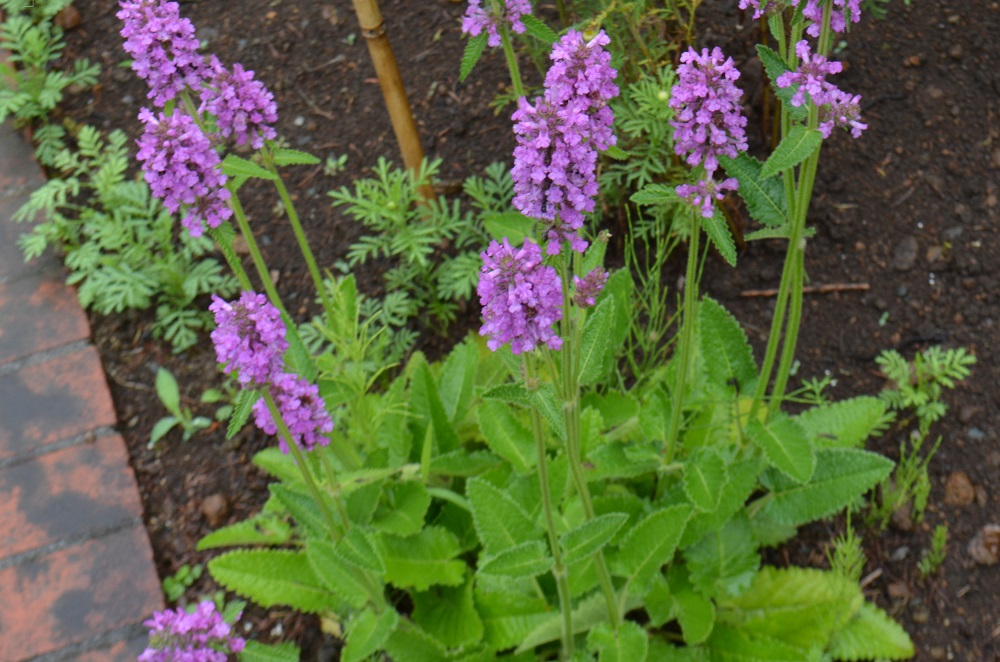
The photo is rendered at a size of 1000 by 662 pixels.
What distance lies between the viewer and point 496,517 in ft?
6.81

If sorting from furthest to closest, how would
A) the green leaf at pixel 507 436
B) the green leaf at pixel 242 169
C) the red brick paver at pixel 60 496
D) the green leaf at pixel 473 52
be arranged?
the red brick paver at pixel 60 496
the green leaf at pixel 507 436
the green leaf at pixel 473 52
the green leaf at pixel 242 169

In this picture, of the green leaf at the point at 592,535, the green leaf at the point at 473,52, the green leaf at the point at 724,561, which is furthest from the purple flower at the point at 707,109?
the green leaf at the point at 724,561

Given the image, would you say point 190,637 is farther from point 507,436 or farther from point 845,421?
point 845,421

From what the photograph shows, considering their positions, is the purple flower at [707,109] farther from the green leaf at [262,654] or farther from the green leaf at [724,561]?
the green leaf at [262,654]

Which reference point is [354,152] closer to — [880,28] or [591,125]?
[880,28]

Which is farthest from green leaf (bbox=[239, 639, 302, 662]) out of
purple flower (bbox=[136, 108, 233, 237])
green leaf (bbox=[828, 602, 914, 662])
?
green leaf (bbox=[828, 602, 914, 662])

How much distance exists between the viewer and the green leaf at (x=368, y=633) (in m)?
2.09

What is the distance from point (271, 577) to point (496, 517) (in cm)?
62

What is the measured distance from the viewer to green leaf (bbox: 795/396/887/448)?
236 cm

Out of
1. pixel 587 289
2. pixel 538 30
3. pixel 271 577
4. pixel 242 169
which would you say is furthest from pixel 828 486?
pixel 242 169

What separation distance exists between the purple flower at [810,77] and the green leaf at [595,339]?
522 millimetres

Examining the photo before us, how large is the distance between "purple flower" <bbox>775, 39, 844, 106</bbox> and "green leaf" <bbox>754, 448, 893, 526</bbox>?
0.95 meters

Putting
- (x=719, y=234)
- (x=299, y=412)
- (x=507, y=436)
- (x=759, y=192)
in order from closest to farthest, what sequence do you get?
(x=719, y=234) → (x=299, y=412) → (x=759, y=192) → (x=507, y=436)

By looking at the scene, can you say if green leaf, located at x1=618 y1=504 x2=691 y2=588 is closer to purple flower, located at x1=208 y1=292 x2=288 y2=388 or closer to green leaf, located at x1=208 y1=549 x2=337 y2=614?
green leaf, located at x1=208 y1=549 x2=337 y2=614
